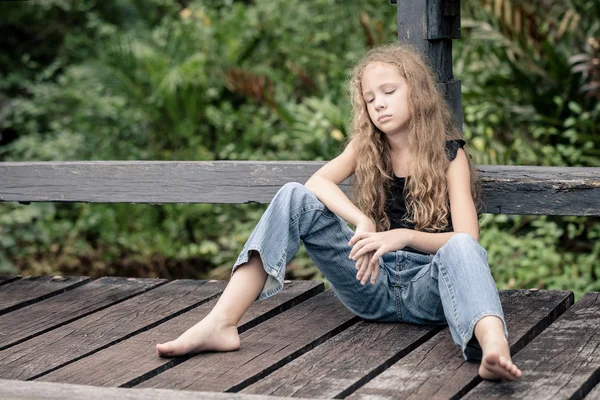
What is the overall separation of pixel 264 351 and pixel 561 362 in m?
0.92

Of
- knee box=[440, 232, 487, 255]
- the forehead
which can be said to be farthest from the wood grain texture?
the forehead

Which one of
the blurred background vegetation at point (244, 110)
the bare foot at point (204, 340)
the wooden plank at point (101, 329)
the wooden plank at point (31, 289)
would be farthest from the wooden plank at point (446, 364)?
the blurred background vegetation at point (244, 110)

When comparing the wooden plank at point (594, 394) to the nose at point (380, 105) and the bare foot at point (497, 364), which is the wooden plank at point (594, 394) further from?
the nose at point (380, 105)

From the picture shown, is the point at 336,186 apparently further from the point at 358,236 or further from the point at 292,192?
the point at 358,236

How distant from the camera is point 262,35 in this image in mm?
7785

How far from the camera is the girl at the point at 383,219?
303 cm

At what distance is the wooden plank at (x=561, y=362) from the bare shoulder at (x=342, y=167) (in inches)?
33.7

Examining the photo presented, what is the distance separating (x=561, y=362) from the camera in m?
2.90

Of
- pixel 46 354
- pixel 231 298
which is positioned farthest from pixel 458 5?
pixel 46 354

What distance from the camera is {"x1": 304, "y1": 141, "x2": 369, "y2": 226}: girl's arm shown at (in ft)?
10.4

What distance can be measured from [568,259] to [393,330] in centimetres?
272

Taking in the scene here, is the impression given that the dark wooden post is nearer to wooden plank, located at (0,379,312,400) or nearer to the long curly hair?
the long curly hair

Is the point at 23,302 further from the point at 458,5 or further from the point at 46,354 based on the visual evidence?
the point at 458,5

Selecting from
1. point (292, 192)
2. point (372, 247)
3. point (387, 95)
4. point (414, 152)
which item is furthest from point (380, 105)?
point (372, 247)
